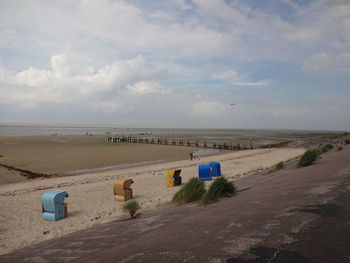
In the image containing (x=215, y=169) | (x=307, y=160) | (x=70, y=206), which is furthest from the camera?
(x=215, y=169)

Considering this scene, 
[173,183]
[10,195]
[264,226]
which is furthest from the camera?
[173,183]

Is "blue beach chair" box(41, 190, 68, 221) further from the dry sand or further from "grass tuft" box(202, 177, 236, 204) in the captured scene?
"grass tuft" box(202, 177, 236, 204)

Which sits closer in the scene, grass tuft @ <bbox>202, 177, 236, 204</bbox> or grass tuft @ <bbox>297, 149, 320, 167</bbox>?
grass tuft @ <bbox>202, 177, 236, 204</bbox>

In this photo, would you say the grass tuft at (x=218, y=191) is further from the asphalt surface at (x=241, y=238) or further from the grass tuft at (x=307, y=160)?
the grass tuft at (x=307, y=160)

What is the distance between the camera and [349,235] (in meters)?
3.69

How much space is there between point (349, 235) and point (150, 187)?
1159 cm

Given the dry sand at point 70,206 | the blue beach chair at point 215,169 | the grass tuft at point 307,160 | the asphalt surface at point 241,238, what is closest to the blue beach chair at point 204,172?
the blue beach chair at point 215,169

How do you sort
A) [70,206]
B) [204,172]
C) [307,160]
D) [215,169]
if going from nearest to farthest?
[70,206] < [307,160] < [204,172] < [215,169]

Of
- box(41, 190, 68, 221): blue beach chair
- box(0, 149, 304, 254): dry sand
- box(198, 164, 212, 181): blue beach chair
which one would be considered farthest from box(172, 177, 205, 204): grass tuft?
box(198, 164, 212, 181): blue beach chair

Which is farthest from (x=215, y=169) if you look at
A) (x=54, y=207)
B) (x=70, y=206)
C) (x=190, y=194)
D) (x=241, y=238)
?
(x=241, y=238)

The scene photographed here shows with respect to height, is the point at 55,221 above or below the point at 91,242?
below

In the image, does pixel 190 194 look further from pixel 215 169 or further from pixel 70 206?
pixel 215 169

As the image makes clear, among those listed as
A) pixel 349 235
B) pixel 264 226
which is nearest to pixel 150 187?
pixel 264 226

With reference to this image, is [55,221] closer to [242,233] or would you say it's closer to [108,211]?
[108,211]
